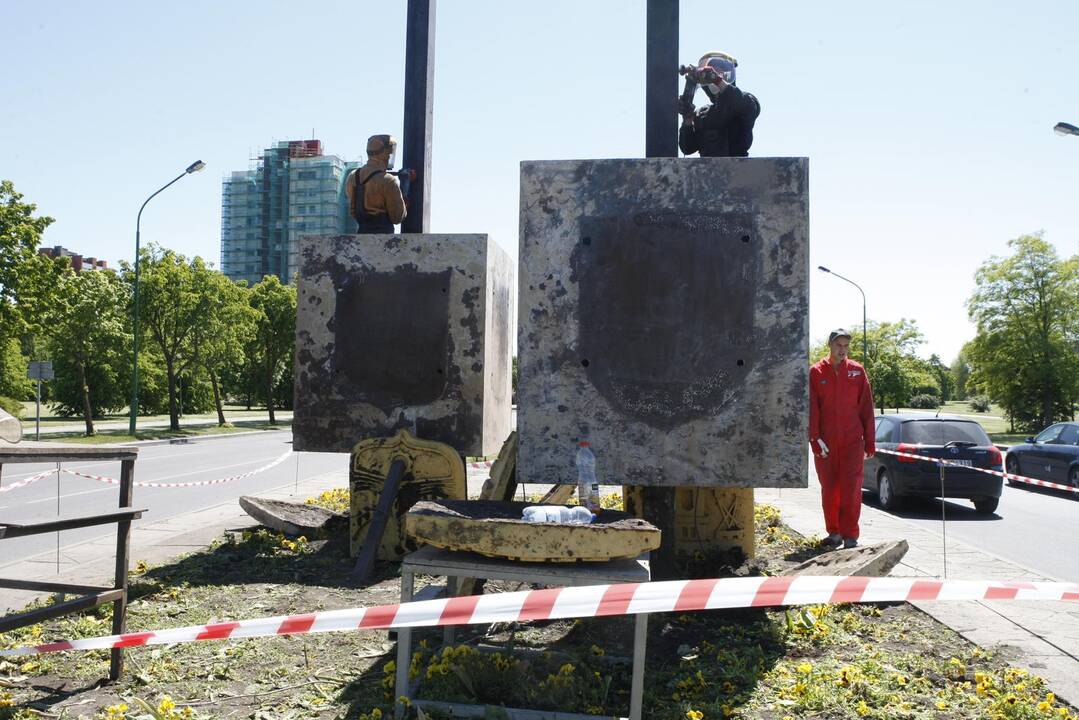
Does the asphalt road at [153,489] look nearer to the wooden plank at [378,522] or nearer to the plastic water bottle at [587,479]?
the wooden plank at [378,522]

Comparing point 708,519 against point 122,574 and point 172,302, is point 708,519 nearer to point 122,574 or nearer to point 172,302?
point 122,574

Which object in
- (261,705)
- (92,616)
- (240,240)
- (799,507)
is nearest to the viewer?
(261,705)

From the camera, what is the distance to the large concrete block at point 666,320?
16.0ft

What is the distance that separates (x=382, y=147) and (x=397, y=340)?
5.91 ft

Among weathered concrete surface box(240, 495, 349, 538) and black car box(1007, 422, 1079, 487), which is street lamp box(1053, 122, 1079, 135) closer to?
black car box(1007, 422, 1079, 487)

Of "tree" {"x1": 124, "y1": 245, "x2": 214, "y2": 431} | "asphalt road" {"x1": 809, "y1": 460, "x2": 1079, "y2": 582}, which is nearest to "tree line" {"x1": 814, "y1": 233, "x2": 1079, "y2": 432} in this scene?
"asphalt road" {"x1": 809, "y1": 460, "x2": 1079, "y2": 582}

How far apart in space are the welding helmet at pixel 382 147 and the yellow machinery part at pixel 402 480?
2.55 meters

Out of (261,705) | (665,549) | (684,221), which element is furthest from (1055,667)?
(261,705)

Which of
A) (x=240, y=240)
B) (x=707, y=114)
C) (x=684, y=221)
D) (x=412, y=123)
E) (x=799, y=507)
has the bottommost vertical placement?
(x=799, y=507)

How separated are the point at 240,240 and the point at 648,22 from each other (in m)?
122

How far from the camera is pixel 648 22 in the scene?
592cm

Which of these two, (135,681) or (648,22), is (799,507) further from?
(135,681)

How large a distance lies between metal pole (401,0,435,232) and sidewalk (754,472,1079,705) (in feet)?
17.1

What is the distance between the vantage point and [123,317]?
2955 cm
